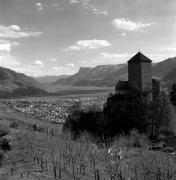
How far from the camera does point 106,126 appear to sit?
70.2m

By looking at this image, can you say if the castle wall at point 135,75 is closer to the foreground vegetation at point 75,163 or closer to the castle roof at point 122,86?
the castle roof at point 122,86

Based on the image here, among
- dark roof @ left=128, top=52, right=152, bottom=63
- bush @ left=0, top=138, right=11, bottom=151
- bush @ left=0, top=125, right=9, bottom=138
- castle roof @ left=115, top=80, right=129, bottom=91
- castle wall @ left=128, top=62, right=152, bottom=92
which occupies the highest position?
dark roof @ left=128, top=52, right=152, bottom=63

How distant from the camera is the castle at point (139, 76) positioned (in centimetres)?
7898

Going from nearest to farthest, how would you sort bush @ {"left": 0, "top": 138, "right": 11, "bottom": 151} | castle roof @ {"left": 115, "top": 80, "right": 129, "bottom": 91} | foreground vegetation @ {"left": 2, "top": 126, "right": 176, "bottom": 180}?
foreground vegetation @ {"left": 2, "top": 126, "right": 176, "bottom": 180} → bush @ {"left": 0, "top": 138, "right": 11, "bottom": 151} → castle roof @ {"left": 115, "top": 80, "right": 129, "bottom": 91}

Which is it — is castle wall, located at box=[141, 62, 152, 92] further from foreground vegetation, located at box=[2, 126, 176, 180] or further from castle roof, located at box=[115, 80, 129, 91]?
foreground vegetation, located at box=[2, 126, 176, 180]

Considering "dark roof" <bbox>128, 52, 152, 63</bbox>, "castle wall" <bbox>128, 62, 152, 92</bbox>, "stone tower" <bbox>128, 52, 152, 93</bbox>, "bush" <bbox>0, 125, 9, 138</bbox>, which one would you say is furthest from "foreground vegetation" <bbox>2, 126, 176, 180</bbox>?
"dark roof" <bbox>128, 52, 152, 63</bbox>

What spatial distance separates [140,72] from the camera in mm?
80062

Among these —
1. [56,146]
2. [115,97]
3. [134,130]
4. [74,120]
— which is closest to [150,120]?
[134,130]

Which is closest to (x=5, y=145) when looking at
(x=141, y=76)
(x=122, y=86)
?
(x=122, y=86)

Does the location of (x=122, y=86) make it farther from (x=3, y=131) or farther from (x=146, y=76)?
(x=3, y=131)

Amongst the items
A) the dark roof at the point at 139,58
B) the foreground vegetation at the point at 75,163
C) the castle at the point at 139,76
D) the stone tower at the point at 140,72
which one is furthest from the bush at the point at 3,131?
the dark roof at the point at 139,58

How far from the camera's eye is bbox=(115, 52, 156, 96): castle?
7898cm

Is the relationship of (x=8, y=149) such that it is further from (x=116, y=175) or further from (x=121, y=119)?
(x=121, y=119)

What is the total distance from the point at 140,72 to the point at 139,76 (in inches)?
42.4
